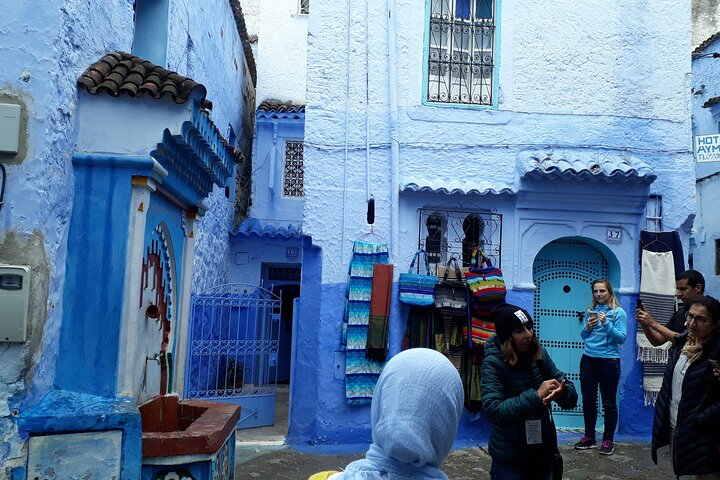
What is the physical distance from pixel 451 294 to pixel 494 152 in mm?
1926

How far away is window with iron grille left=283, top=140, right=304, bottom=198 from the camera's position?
12930 millimetres

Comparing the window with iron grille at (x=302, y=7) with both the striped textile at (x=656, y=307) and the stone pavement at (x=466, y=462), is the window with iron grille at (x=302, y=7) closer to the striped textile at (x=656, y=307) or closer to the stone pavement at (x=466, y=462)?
the striped textile at (x=656, y=307)

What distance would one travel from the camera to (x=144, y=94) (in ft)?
13.0

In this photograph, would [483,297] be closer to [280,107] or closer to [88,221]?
[88,221]

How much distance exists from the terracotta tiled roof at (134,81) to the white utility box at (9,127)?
55 centimetres

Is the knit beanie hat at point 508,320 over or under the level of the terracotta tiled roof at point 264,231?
under

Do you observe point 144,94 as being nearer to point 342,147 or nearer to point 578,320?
point 342,147

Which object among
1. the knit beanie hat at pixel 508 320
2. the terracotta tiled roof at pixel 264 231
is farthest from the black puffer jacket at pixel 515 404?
the terracotta tiled roof at pixel 264 231

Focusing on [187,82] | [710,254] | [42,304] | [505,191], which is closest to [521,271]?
[505,191]

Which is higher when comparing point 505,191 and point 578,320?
point 505,191

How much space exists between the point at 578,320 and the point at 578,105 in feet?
8.99

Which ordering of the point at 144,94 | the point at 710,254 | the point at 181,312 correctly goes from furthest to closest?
the point at 710,254 → the point at 181,312 → the point at 144,94

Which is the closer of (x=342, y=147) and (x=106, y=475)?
(x=106, y=475)

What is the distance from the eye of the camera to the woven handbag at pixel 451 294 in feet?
23.5
